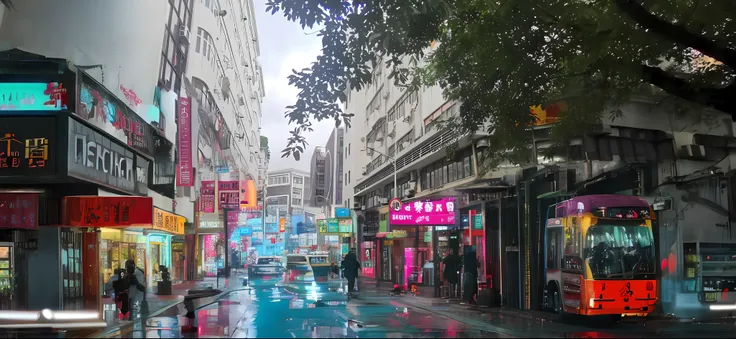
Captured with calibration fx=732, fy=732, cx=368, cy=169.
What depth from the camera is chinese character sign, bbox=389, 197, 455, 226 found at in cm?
2820

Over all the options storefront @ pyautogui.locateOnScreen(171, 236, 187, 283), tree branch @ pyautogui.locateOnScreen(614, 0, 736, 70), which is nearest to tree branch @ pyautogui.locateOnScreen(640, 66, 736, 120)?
tree branch @ pyautogui.locateOnScreen(614, 0, 736, 70)

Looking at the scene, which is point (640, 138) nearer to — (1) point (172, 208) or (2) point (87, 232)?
(2) point (87, 232)

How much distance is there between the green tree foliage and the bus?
8.83ft

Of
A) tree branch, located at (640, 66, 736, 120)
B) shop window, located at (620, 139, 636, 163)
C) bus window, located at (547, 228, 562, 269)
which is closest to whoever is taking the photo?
tree branch, located at (640, 66, 736, 120)

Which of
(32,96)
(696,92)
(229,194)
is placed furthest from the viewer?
(229,194)

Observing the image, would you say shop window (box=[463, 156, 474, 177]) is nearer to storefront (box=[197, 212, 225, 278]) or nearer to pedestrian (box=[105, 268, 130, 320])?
pedestrian (box=[105, 268, 130, 320])

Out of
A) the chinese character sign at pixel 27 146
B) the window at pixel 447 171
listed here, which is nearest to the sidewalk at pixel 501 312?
the window at pixel 447 171

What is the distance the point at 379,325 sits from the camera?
1677 cm

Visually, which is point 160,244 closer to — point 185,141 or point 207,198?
point 207,198

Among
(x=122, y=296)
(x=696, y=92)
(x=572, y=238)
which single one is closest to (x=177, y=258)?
(x=122, y=296)

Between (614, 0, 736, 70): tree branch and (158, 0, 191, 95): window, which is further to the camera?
(158, 0, 191, 95): window

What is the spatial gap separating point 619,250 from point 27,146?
13.9 m

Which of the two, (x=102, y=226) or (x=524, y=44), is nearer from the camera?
(x=524, y=44)

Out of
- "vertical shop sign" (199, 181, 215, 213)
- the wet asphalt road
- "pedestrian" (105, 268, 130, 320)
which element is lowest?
the wet asphalt road
